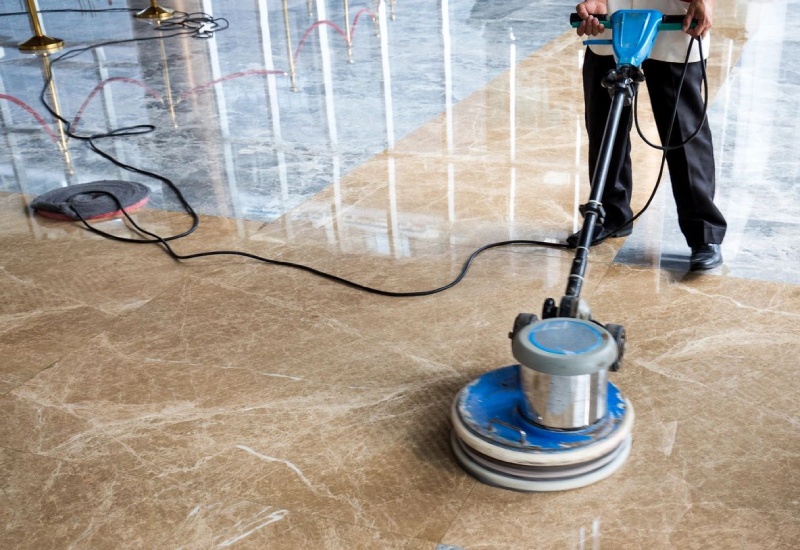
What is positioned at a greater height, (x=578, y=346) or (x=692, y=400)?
(x=578, y=346)

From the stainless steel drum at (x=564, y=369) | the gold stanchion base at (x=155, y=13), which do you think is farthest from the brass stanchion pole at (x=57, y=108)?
the stainless steel drum at (x=564, y=369)

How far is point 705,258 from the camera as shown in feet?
8.75

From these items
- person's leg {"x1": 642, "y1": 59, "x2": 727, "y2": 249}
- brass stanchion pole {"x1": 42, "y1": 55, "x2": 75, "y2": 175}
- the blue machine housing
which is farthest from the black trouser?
brass stanchion pole {"x1": 42, "y1": 55, "x2": 75, "y2": 175}

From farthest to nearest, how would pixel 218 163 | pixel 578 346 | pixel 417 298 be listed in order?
pixel 218 163 → pixel 417 298 → pixel 578 346

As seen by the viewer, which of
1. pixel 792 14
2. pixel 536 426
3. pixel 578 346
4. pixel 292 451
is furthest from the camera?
pixel 792 14

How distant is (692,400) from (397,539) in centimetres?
78

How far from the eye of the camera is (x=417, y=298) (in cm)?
263

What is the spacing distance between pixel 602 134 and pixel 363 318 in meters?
0.89

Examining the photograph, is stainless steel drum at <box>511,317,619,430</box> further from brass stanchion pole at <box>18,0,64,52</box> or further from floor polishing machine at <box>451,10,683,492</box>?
brass stanchion pole at <box>18,0,64,52</box>

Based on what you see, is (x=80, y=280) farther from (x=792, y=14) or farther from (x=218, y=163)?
(x=792, y=14)

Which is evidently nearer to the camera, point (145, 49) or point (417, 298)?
point (417, 298)

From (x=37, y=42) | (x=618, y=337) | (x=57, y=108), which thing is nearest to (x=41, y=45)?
(x=37, y=42)

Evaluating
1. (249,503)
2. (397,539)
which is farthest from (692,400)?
(249,503)

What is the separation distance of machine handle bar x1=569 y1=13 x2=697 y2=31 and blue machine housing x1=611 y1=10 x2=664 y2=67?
0.03m
